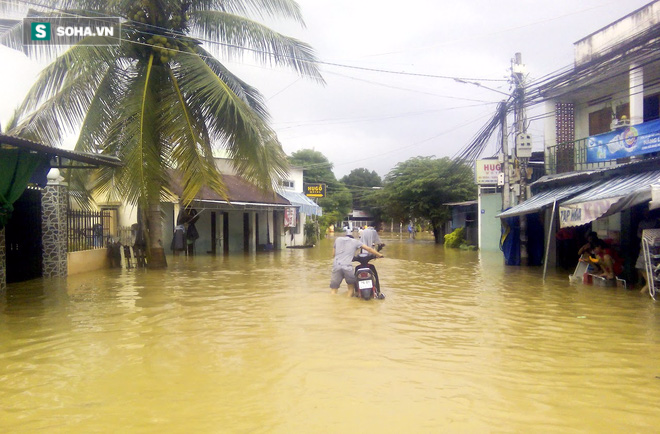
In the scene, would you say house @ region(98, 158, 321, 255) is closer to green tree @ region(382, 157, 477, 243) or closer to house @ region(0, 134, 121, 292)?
house @ region(0, 134, 121, 292)

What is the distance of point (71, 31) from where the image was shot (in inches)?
502

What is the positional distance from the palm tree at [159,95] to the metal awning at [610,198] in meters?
6.80

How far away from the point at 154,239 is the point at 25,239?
11.5 feet

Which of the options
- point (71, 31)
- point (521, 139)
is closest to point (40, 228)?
point (71, 31)

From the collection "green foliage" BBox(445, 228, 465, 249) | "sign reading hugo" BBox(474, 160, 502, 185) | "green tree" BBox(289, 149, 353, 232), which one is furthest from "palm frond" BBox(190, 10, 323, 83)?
"green tree" BBox(289, 149, 353, 232)

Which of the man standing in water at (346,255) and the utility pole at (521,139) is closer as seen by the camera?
the man standing in water at (346,255)

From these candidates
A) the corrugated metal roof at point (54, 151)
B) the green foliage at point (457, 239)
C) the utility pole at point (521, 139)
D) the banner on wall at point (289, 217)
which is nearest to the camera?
the corrugated metal roof at point (54, 151)

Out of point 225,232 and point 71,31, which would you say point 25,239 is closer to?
point 71,31

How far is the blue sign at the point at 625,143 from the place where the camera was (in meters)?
12.6

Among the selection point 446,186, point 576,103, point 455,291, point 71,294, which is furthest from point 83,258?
point 446,186

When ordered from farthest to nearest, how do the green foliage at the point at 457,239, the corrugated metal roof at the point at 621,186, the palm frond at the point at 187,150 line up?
the green foliage at the point at 457,239
the palm frond at the point at 187,150
the corrugated metal roof at the point at 621,186

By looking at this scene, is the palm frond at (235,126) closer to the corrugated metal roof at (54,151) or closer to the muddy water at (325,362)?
the corrugated metal roof at (54,151)

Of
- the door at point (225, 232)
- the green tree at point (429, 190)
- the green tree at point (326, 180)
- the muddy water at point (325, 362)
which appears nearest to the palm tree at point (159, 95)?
the muddy water at point (325, 362)

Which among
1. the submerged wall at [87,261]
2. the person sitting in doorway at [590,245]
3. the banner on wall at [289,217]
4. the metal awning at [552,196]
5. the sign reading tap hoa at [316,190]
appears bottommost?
the submerged wall at [87,261]
